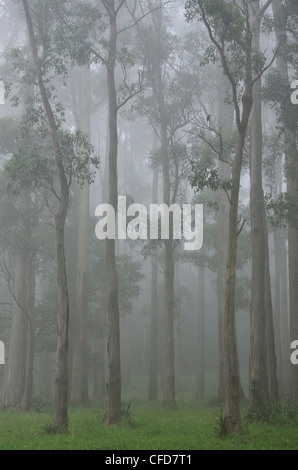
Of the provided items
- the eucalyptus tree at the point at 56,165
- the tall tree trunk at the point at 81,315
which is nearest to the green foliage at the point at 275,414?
the eucalyptus tree at the point at 56,165

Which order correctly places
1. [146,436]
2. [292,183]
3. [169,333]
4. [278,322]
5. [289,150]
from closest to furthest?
[146,436] < [289,150] < [292,183] < [169,333] < [278,322]

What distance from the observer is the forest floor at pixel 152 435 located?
8.87 meters

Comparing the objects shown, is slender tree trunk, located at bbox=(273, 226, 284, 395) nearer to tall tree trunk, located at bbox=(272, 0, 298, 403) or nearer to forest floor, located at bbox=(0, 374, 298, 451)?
tall tree trunk, located at bbox=(272, 0, 298, 403)

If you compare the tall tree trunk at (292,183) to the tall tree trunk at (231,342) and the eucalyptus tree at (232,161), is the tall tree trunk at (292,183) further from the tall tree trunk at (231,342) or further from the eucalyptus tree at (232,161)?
the tall tree trunk at (231,342)

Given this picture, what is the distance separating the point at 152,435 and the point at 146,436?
348 millimetres

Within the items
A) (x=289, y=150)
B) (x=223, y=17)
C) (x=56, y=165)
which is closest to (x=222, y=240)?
(x=289, y=150)

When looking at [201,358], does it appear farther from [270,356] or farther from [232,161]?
[232,161]

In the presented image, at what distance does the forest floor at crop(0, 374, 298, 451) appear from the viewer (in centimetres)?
887

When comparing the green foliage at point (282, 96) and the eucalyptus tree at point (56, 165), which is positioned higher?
the green foliage at point (282, 96)

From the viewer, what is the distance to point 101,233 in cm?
2291

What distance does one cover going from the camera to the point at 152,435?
33.4ft

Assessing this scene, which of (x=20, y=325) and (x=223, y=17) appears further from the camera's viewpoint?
(x=20, y=325)
